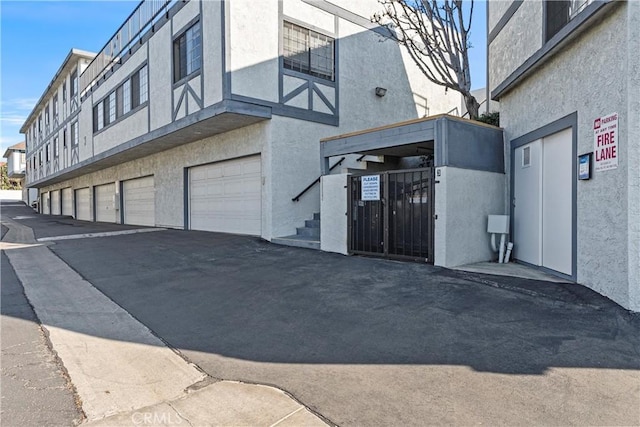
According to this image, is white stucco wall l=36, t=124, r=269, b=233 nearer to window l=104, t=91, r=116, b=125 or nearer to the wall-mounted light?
window l=104, t=91, r=116, b=125

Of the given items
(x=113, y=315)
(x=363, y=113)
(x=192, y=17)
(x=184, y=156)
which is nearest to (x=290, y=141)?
(x=363, y=113)

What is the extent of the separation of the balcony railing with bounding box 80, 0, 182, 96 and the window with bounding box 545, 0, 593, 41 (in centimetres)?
1034

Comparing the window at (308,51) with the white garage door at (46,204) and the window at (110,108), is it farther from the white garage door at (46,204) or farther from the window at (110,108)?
the white garage door at (46,204)

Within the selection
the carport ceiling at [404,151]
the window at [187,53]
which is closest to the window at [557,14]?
the carport ceiling at [404,151]

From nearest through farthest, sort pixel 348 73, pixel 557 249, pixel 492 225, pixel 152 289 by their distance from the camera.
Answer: pixel 152 289, pixel 557 249, pixel 492 225, pixel 348 73

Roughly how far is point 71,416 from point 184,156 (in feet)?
42.8

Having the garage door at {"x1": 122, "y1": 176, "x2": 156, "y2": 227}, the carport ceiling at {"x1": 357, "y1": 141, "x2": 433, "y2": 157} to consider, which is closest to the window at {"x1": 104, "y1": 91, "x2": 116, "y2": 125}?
the garage door at {"x1": 122, "y1": 176, "x2": 156, "y2": 227}

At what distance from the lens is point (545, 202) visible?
22.6 ft

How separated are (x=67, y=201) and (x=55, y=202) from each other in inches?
184

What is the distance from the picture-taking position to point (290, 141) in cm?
1123

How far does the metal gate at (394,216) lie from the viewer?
24.1 feet

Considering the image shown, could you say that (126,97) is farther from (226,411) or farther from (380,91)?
(226,411)

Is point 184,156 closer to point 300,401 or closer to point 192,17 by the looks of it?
point 192,17

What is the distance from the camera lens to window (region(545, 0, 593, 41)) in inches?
254
